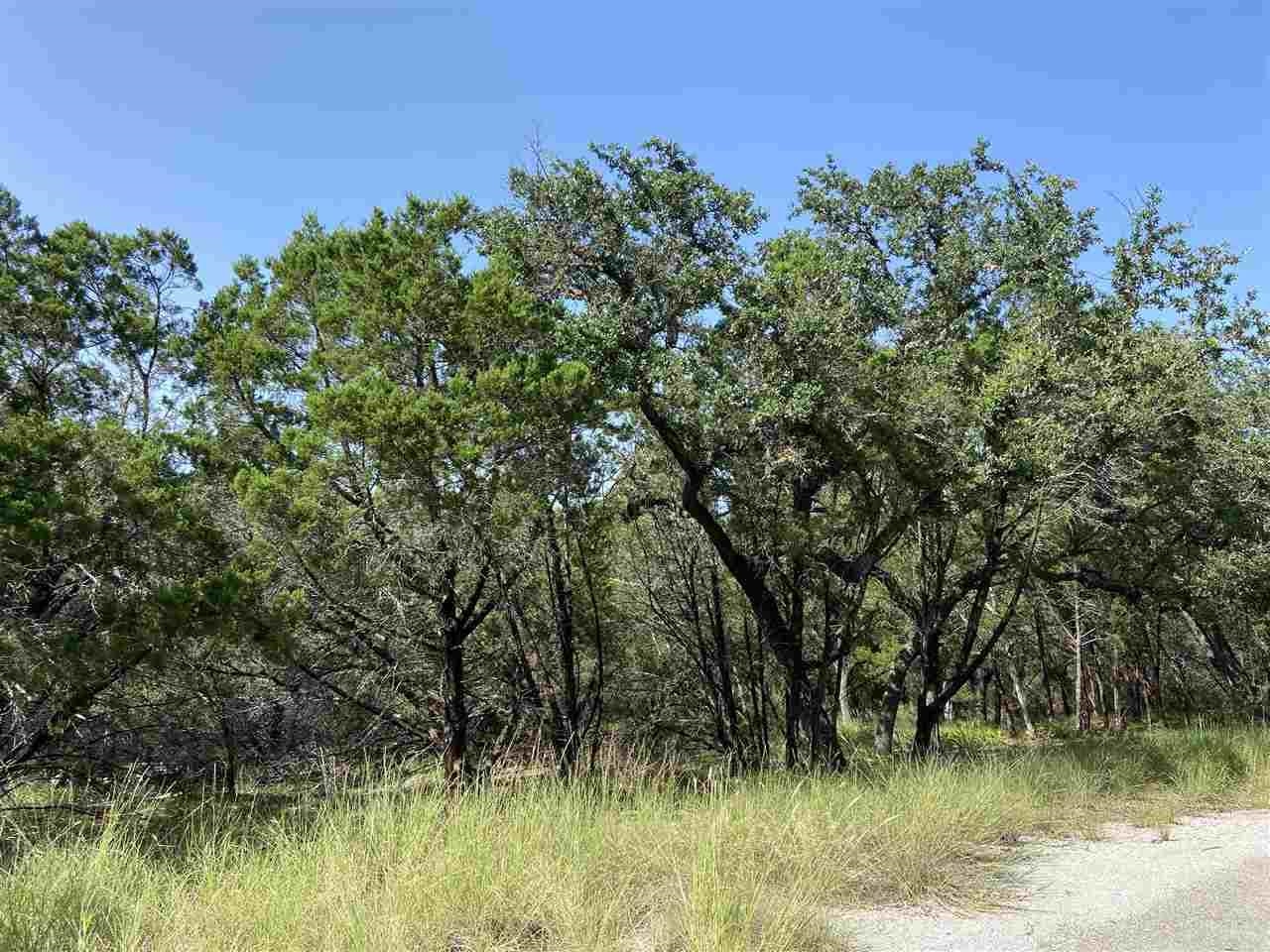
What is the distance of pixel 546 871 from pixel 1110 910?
3.08 m

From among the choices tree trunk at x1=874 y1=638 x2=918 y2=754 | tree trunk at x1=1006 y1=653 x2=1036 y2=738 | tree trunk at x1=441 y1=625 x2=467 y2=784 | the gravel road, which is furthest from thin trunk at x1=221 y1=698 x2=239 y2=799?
tree trunk at x1=1006 y1=653 x2=1036 y2=738

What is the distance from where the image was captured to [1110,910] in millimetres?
4609

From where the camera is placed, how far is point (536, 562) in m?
13.3

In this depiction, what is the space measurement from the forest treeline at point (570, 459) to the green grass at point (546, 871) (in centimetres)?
252

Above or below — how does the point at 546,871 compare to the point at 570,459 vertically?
below

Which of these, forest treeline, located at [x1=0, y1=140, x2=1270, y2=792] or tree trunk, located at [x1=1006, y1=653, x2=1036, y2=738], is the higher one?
forest treeline, located at [x1=0, y1=140, x2=1270, y2=792]

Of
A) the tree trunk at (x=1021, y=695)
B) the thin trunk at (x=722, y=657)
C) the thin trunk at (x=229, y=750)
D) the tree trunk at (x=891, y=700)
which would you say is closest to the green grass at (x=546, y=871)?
the thin trunk at (x=229, y=750)

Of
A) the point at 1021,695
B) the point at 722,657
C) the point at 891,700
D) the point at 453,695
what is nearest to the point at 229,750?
the point at 453,695

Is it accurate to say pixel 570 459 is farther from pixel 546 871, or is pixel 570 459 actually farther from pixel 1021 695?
pixel 1021 695

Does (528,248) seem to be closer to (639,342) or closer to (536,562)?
(639,342)

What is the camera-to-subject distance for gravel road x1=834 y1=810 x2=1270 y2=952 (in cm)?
410

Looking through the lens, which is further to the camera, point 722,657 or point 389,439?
point 722,657

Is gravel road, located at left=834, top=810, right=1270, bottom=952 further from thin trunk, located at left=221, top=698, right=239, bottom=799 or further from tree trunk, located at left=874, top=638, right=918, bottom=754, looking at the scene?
thin trunk, located at left=221, top=698, right=239, bottom=799

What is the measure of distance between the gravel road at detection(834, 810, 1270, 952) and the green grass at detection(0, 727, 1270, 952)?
277 mm
